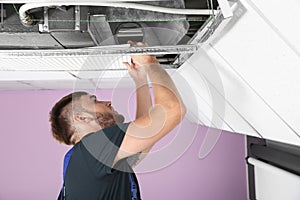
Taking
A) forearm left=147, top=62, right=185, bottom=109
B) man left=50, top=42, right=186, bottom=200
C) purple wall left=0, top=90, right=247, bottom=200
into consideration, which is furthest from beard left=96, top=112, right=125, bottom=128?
purple wall left=0, top=90, right=247, bottom=200

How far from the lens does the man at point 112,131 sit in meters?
1.34

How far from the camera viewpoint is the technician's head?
1709 mm

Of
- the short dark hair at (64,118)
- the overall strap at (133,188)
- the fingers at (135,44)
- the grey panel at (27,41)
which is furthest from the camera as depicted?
the overall strap at (133,188)

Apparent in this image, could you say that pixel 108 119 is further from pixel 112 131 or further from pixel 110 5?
pixel 110 5

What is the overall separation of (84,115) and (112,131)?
0.25 m

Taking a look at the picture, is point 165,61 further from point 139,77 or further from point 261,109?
point 261,109

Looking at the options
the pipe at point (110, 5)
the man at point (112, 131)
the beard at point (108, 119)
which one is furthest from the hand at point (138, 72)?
the pipe at point (110, 5)

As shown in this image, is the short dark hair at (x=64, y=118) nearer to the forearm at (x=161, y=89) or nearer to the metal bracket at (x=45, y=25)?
the forearm at (x=161, y=89)

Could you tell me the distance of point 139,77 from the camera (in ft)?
4.71

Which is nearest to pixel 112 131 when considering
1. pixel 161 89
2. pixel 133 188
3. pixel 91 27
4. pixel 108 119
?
pixel 108 119

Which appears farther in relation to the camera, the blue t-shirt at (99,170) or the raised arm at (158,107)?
the blue t-shirt at (99,170)

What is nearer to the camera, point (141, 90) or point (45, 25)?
point (45, 25)

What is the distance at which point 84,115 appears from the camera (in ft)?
5.69

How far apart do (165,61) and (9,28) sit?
2.25ft
